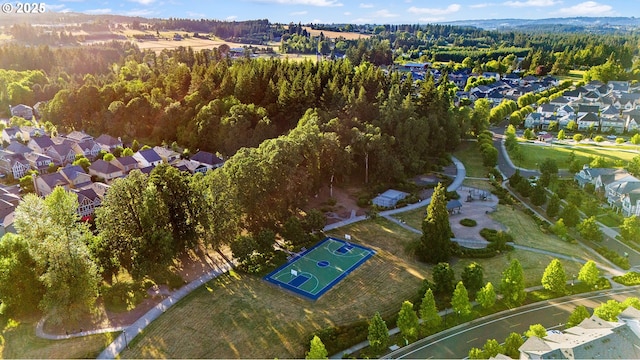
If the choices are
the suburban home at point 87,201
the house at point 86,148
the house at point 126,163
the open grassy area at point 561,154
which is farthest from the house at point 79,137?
the open grassy area at point 561,154

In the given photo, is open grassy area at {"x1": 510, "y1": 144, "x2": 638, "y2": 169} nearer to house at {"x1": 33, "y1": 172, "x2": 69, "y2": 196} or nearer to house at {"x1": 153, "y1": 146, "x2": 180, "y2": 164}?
house at {"x1": 153, "y1": 146, "x2": 180, "y2": 164}

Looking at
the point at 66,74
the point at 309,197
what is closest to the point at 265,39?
the point at 66,74

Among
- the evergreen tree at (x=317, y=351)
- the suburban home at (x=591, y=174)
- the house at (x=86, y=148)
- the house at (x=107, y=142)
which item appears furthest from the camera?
the house at (x=107, y=142)

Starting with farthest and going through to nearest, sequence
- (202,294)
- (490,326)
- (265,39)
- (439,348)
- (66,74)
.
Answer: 1. (265,39)
2. (66,74)
3. (202,294)
4. (490,326)
5. (439,348)

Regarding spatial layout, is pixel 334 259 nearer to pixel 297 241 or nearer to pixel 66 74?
pixel 297 241

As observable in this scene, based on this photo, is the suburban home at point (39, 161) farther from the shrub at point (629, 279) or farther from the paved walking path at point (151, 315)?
the shrub at point (629, 279)

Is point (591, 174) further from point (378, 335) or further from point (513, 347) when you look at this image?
point (378, 335)

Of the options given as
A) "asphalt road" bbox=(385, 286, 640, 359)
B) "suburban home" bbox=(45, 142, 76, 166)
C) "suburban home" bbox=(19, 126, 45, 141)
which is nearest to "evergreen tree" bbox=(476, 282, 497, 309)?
"asphalt road" bbox=(385, 286, 640, 359)
